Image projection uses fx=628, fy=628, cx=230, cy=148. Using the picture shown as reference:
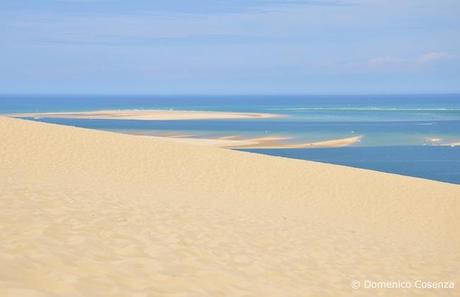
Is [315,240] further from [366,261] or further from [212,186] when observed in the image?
[212,186]

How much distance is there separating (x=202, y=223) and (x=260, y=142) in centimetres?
3950

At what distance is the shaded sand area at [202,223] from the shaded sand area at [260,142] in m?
23.1

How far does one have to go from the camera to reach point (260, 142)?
50625mm

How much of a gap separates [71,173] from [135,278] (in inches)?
497

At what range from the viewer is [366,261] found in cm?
992

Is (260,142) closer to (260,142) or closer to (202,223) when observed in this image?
(260,142)

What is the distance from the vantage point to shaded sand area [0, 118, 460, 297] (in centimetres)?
710

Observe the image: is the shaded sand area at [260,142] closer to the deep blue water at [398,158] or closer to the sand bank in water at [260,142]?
the sand bank in water at [260,142]

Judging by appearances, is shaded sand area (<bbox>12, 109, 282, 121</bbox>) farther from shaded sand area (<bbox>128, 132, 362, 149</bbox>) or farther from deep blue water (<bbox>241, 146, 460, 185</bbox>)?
deep blue water (<bbox>241, 146, 460, 185</bbox>)

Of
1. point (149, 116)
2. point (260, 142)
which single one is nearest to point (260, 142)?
point (260, 142)

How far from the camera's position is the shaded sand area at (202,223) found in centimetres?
710

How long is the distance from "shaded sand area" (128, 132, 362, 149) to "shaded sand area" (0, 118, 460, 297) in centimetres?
2309

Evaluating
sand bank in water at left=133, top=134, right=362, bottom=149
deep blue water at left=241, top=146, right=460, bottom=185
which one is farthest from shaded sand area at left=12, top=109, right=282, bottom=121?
deep blue water at left=241, top=146, right=460, bottom=185

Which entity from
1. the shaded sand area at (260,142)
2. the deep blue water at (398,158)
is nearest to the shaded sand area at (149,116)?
the shaded sand area at (260,142)
